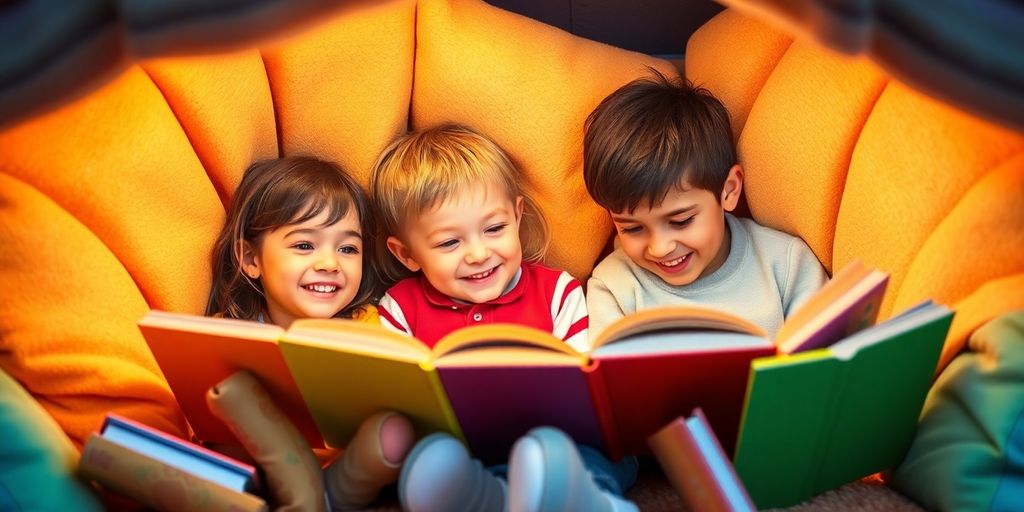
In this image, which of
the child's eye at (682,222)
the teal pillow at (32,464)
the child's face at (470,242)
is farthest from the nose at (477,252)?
the teal pillow at (32,464)

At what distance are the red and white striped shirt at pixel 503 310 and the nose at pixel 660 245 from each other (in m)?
0.16

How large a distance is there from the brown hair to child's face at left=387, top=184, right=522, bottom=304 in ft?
0.39

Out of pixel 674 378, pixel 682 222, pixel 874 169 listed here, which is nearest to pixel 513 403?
pixel 674 378

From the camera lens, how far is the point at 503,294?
5.05 feet

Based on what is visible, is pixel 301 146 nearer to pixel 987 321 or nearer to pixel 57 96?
pixel 57 96

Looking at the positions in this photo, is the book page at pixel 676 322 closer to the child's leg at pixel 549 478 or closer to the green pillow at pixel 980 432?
the child's leg at pixel 549 478

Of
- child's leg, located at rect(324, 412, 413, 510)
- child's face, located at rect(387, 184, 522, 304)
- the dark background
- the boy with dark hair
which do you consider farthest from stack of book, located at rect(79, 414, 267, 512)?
the dark background

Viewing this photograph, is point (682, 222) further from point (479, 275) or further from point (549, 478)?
point (549, 478)

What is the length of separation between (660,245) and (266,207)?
0.56 meters

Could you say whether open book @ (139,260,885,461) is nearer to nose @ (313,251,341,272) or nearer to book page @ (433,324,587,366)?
book page @ (433,324,587,366)

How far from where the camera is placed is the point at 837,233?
140cm

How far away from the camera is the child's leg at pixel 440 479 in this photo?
1041mm

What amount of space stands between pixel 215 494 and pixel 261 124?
0.61 metres

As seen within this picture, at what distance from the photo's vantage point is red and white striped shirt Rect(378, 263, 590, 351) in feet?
5.01
